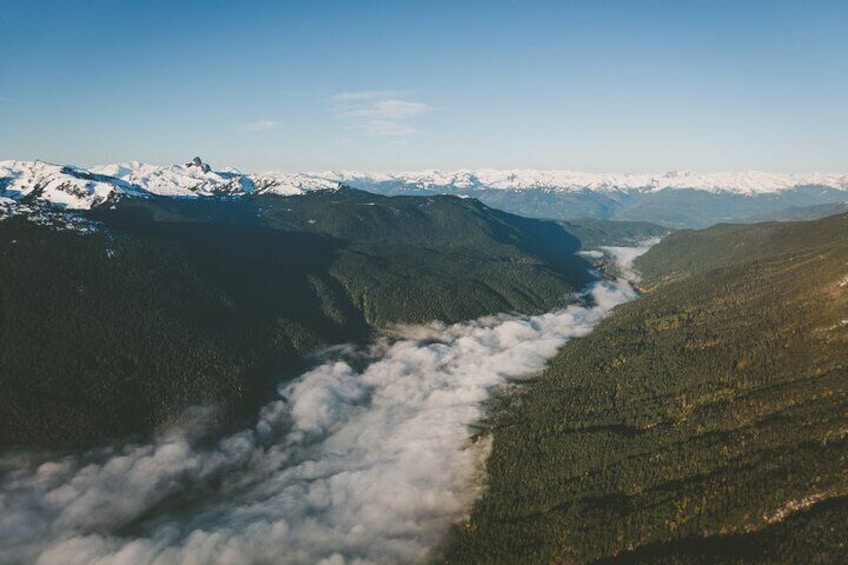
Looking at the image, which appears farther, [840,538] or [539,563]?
[539,563]

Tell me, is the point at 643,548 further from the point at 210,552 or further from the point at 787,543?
the point at 210,552

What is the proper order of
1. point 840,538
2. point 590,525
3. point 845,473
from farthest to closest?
point 590,525 → point 845,473 → point 840,538

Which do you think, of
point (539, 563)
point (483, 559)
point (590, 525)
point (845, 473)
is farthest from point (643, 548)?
point (845, 473)

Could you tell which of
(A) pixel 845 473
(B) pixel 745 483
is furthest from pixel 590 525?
(A) pixel 845 473

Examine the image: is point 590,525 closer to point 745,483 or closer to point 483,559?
point 483,559

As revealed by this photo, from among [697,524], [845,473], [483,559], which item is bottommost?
[483,559]

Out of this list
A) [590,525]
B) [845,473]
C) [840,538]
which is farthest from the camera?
[590,525]

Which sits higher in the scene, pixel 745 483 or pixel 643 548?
pixel 745 483

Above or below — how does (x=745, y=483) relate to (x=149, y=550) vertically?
above

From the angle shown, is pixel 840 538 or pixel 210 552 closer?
pixel 840 538
